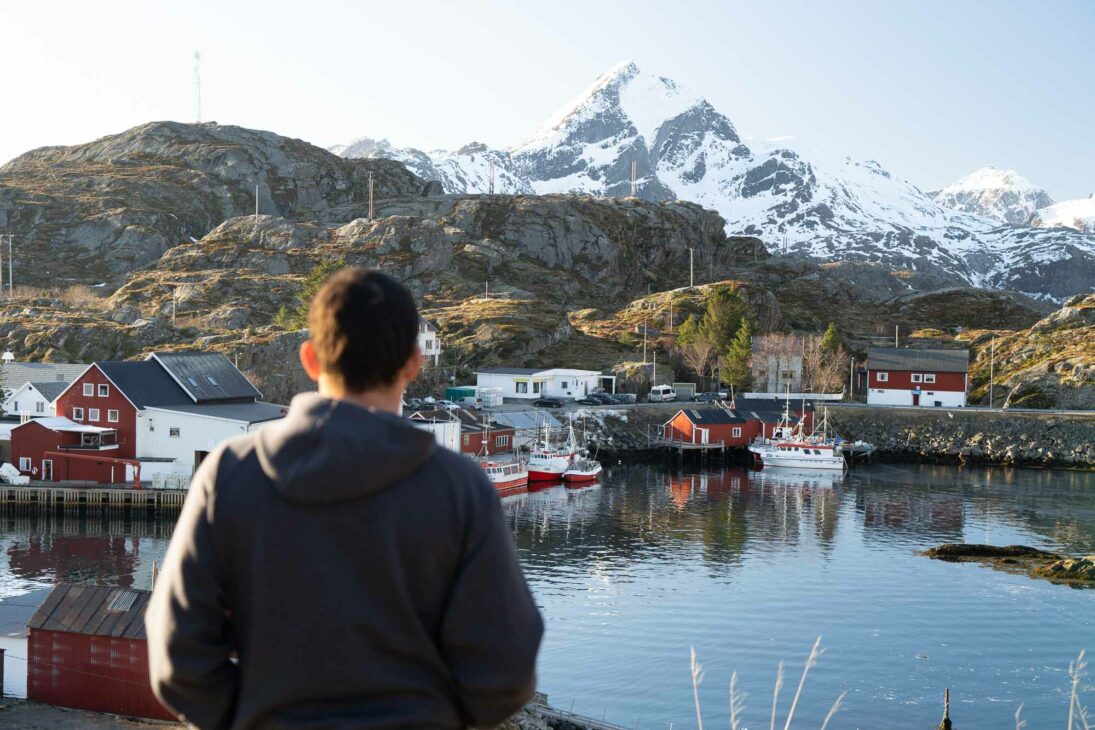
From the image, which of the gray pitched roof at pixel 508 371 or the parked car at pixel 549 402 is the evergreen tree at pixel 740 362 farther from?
the gray pitched roof at pixel 508 371

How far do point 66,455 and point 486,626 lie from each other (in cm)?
5450

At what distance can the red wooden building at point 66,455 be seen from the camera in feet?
170

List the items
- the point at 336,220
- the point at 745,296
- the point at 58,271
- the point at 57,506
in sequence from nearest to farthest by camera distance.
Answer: the point at 57,506
the point at 745,296
the point at 58,271
the point at 336,220

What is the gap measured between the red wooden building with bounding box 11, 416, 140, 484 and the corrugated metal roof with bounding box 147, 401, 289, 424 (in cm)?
343

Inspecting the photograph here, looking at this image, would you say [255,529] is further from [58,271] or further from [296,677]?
[58,271]

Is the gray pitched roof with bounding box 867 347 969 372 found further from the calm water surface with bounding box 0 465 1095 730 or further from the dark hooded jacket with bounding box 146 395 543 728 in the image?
the dark hooded jacket with bounding box 146 395 543 728

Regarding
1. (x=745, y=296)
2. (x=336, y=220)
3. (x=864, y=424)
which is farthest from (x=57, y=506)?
(x=336, y=220)

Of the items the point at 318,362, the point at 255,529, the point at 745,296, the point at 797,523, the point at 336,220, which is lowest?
the point at 797,523

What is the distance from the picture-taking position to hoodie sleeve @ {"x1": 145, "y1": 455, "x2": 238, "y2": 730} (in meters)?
3.23

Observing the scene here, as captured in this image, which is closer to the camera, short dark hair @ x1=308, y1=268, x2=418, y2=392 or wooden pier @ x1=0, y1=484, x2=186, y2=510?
short dark hair @ x1=308, y1=268, x2=418, y2=392

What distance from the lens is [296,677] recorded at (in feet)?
10.6

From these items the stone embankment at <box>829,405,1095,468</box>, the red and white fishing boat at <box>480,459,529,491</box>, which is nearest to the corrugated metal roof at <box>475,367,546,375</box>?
the red and white fishing boat at <box>480,459,529,491</box>

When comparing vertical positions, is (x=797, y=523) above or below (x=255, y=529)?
below

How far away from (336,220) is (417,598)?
157 meters
